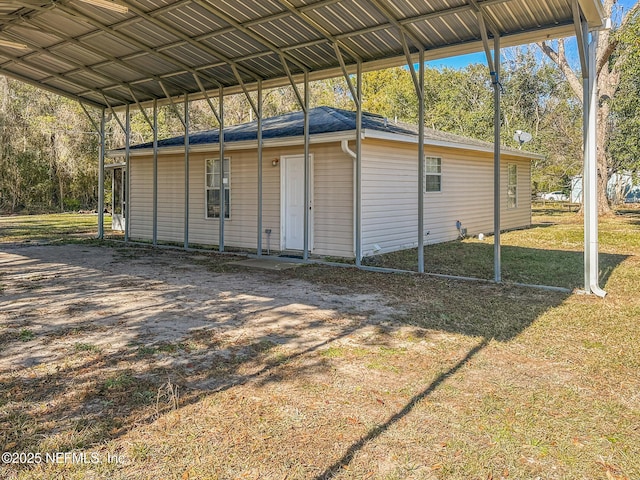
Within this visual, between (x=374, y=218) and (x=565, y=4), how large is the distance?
4761mm

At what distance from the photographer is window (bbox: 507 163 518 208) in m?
15.2

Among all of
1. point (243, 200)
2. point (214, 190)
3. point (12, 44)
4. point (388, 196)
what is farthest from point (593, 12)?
point (12, 44)

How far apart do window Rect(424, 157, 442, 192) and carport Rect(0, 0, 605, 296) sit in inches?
131

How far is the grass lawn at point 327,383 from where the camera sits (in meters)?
2.32

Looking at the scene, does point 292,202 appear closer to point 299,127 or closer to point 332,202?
point 332,202

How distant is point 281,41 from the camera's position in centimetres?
786

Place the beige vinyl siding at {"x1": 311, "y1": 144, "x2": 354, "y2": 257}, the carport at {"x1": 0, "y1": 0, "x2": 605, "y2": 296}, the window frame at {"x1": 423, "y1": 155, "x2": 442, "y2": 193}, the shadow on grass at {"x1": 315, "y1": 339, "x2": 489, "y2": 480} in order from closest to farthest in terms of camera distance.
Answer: the shadow on grass at {"x1": 315, "y1": 339, "x2": 489, "y2": 480}, the carport at {"x1": 0, "y1": 0, "x2": 605, "y2": 296}, the beige vinyl siding at {"x1": 311, "y1": 144, "x2": 354, "y2": 257}, the window frame at {"x1": 423, "y1": 155, "x2": 442, "y2": 193}

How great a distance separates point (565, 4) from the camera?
18.9ft

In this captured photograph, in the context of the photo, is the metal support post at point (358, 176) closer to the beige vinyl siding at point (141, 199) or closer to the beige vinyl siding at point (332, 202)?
the beige vinyl siding at point (332, 202)

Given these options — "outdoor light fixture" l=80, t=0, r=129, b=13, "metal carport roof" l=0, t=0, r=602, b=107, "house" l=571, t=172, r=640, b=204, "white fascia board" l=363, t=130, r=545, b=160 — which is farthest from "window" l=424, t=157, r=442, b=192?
"house" l=571, t=172, r=640, b=204

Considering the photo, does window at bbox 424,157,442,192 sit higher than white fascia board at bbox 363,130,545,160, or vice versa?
white fascia board at bbox 363,130,545,160

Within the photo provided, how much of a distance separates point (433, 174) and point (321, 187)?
3.36 m

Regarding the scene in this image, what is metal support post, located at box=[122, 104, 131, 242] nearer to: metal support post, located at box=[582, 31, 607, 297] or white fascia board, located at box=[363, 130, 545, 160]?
white fascia board, located at box=[363, 130, 545, 160]

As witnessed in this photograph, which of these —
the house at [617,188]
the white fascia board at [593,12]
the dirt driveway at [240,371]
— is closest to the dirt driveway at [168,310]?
the dirt driveway at [240,371]
